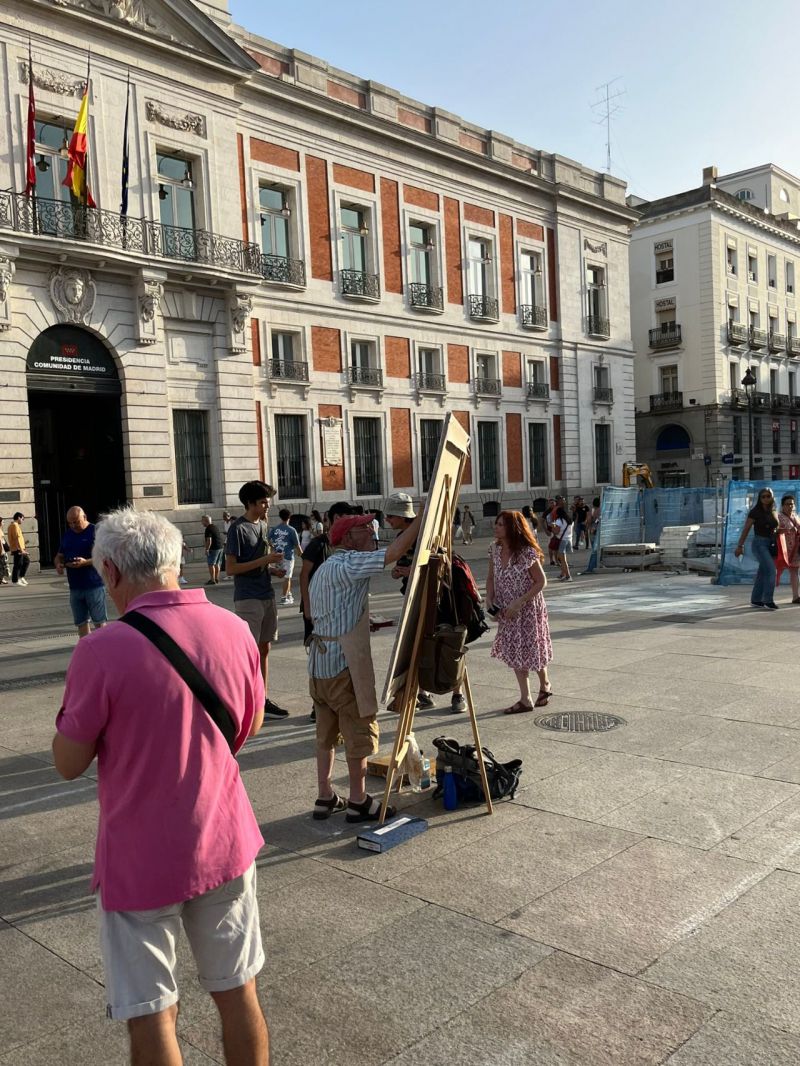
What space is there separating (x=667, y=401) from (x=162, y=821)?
50.7 m

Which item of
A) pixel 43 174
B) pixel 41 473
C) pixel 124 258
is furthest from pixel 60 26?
pixel 41 473

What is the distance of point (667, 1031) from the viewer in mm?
2982

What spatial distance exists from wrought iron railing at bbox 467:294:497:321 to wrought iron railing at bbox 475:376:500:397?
2.28 m

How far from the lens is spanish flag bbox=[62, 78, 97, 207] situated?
2061 centimetres

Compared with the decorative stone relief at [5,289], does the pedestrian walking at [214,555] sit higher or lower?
lower

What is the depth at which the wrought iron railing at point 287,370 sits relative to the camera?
88.8 ft

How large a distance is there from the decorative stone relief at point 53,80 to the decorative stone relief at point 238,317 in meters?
6.21

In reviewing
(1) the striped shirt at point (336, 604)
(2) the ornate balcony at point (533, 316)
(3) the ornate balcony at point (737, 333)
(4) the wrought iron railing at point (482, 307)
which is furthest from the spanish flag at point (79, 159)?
(3) the ornate balcony at point (737, 333)

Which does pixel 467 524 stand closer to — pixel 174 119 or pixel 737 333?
pixel 174 119

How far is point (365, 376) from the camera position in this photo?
2981 centimetres

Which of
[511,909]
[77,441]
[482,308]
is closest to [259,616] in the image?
[511,909]

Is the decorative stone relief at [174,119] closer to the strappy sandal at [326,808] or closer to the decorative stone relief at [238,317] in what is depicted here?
the decorative stone relief at [238,317]

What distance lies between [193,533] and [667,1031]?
74.3 feet

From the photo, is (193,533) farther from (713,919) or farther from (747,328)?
(747,328)
